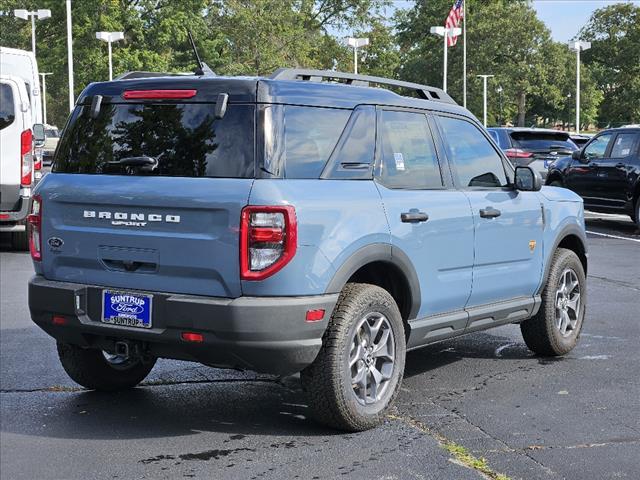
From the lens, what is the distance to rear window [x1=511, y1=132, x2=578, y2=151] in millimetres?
21906

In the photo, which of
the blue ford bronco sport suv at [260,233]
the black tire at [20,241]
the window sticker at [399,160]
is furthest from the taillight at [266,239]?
the black tire at [20,241]

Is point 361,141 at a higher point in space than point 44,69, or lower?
lower

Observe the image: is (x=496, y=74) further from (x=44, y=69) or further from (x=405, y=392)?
(x=405, y=392)

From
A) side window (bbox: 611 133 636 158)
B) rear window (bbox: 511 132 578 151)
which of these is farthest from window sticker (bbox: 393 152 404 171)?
rear window (bbox: 511 132 578 151)

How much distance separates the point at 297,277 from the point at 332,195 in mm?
499

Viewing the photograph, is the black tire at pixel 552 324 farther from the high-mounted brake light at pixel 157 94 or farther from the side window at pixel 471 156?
the high-mounted brake light at pixel 157 94

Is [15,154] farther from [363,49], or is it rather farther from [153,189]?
[363,49]

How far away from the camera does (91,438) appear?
5.11m

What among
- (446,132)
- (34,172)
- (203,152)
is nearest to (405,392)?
(446,132)

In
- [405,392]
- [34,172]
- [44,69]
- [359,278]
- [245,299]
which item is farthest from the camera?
[44,69]

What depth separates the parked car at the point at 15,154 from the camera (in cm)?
1334

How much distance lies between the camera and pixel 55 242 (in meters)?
5.32

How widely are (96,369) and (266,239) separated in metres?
1.83

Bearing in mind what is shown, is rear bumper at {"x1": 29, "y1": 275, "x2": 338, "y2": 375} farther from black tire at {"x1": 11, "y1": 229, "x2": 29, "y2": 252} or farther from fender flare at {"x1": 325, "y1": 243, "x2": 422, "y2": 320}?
black tire at {"x1": 11, "y1": 229, "x2": 29, "y2": 252}
